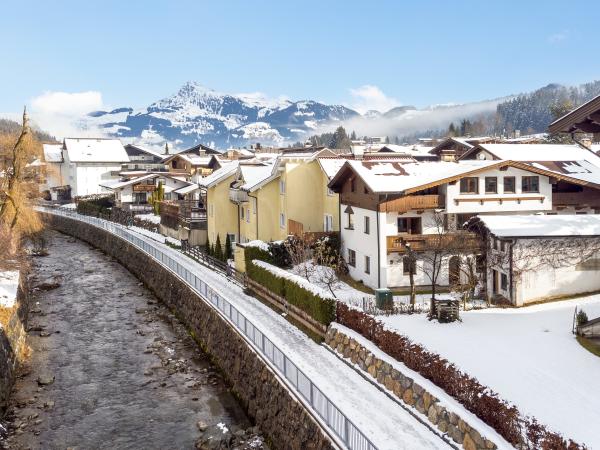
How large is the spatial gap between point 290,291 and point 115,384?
9083 mm

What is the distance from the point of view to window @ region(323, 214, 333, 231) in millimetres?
45303

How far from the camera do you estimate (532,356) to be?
63.6ft

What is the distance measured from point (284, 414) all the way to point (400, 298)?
47.6ft

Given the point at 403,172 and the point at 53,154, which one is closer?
the point at 403,172

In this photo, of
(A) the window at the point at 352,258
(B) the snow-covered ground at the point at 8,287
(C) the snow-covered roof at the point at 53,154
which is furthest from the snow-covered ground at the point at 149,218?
(C) the snow-covered roof at the point at 53,154

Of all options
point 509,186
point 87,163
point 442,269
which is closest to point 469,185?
point 509,186

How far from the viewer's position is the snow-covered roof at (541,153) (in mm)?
44562

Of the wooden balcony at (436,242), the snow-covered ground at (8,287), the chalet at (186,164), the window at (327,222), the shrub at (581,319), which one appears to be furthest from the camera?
the chalet at (186,164)

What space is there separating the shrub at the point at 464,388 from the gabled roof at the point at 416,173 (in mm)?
13039

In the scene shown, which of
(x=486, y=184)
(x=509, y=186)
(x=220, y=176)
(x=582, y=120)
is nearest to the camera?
(x=582, y=120)

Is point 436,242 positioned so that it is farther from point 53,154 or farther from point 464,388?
point 53,154

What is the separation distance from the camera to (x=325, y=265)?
3925cm

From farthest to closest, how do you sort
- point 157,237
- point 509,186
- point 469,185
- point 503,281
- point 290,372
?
point 157,237, point 509,186, point 469,185, point 503,281, point 290,372

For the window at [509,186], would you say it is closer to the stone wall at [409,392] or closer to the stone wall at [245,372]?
the stone wall at [409,392]
